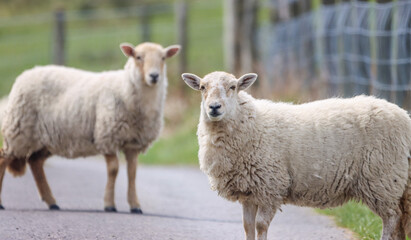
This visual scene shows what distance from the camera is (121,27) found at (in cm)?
3275

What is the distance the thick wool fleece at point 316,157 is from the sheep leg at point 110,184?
7.92 ft

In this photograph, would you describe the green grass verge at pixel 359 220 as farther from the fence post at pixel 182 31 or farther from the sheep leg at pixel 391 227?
the fence post at pixel 182 31

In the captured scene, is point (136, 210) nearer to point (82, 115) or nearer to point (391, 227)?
point (82, 115)

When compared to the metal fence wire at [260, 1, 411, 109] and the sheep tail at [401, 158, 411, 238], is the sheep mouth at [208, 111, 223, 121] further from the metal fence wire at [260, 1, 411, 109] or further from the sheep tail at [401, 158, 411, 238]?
the metal fence wire at [260, 1, 411, 109]

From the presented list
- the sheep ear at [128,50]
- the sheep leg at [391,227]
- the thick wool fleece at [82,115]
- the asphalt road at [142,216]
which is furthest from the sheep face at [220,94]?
the sheep ear at [128,50]

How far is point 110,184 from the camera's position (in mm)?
9672

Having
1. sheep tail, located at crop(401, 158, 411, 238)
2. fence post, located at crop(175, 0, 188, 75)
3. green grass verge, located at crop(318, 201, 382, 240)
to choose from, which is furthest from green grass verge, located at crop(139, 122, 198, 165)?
sheep tail, located at crop(401, 158, 411, 238)

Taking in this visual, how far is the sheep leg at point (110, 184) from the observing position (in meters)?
9.59

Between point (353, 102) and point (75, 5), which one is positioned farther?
point (75, 5)

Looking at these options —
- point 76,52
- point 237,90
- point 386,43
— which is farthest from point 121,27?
point 237,90

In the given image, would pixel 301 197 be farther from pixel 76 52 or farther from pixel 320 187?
pixel 76 52

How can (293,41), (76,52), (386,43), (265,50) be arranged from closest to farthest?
(386,43) → (293,41) → (265,50) → (76,52)

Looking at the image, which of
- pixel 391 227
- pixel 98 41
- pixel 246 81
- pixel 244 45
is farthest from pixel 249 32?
pixel 391 227

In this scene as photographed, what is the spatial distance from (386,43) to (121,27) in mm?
21724
